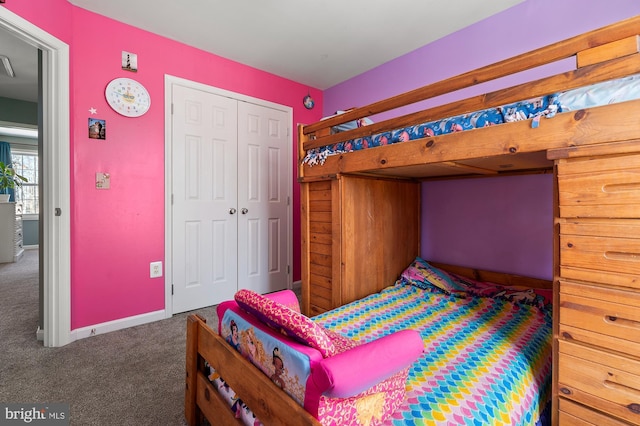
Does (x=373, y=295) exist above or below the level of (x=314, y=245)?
below

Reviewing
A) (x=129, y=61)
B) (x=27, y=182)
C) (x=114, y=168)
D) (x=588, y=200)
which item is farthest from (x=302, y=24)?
(x=27, y=182)

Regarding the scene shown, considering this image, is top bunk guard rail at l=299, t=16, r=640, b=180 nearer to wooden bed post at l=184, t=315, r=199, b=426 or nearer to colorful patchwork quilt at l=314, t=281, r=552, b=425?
colorful patchwork quilt at l=314, t=281, r=552, b=425

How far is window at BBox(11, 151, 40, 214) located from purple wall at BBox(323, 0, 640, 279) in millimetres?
7846

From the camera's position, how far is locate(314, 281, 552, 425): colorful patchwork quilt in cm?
100

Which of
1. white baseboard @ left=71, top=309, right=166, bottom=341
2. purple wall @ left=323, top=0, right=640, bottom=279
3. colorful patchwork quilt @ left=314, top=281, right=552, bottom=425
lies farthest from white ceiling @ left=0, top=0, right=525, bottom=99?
white baseboard @ left=71, top=309, right=166, bottom=341

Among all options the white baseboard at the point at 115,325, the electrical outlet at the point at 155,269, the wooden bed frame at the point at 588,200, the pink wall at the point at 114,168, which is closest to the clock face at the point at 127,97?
the pink wall at the point at 114,168

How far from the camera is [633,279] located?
94 cm

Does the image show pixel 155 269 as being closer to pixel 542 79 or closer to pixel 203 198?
pixel 203 198

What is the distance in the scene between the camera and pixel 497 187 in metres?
2.27

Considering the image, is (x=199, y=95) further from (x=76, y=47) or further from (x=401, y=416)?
(x=401, y=416)

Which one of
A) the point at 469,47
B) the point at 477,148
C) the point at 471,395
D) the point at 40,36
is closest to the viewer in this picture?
the point at 471,395

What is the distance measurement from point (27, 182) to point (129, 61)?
619 cm

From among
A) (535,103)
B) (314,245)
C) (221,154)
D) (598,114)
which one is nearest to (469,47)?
(535,103)

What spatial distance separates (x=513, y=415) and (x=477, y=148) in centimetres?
106
